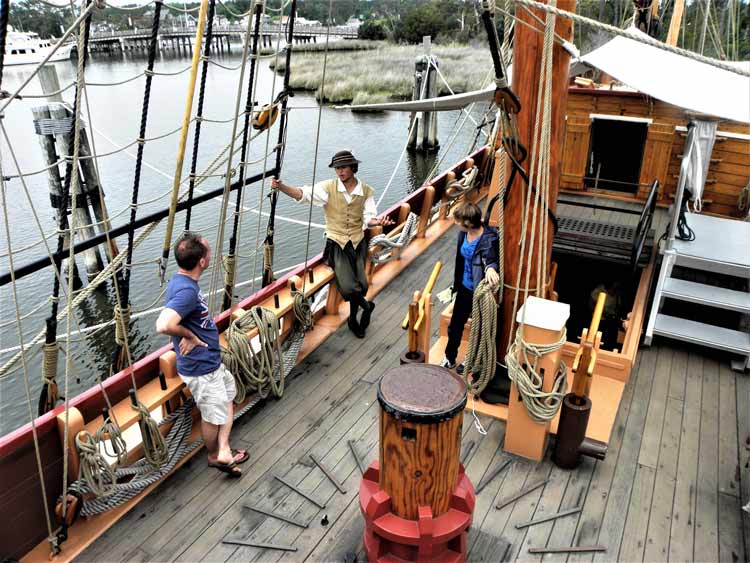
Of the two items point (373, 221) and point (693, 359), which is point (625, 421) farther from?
point (373, 221)

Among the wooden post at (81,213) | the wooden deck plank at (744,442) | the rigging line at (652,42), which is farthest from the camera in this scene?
the wooden post at (81,213)

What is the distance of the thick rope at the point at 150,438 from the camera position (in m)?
2.73

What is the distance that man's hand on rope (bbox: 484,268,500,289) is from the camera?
10.2 feet

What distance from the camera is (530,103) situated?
282 cm

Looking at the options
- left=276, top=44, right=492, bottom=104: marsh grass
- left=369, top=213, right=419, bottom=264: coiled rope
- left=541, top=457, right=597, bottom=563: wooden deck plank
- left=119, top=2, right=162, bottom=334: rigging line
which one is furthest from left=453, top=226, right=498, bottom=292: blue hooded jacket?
left=276, top=44, right=492, bottom=104: marsh grass

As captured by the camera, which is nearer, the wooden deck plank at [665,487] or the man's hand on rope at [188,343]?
the wooden deck plank at [665,487]

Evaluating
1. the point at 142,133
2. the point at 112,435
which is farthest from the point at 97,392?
the point at 142,133

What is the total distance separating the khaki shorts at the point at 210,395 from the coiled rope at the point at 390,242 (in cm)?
228

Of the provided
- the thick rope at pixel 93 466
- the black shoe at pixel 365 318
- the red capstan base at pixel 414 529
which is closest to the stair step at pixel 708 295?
the black shoe at pixel 365 318

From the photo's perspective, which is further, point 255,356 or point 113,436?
point 255,356

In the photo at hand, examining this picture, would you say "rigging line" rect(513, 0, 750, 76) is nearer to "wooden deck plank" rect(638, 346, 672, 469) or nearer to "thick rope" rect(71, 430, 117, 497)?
"wooden deck plank" rect(638, 346, 672, 469)

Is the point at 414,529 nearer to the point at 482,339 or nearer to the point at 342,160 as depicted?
the point at 482,339

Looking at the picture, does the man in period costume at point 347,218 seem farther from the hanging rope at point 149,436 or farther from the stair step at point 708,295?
the stair step at point 708,295

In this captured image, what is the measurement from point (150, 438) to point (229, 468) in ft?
1.40
